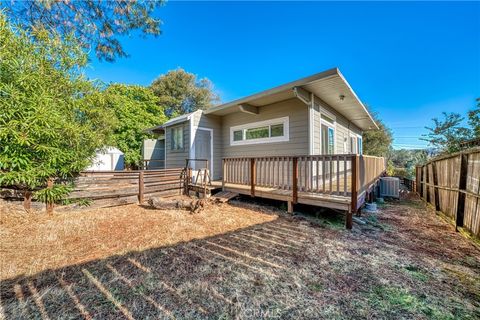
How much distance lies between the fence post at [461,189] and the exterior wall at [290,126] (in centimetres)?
320

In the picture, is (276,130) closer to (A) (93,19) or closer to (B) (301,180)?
(B) (301,180)

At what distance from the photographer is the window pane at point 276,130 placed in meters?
6.70

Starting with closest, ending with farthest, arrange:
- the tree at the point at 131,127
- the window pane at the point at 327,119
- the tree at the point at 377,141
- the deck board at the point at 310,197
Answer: the deck board at the point at 310,197, the window pane at the point at 327,119, the tree at the point at 131,127, the tree at the point at 377,141

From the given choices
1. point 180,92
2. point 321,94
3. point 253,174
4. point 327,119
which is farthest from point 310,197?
point 180,92

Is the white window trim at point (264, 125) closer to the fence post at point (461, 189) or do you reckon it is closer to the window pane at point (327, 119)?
the window pane at point (327, 119)

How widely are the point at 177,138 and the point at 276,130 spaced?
467 centimetres

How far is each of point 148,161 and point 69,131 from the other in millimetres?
8684

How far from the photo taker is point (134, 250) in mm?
3033

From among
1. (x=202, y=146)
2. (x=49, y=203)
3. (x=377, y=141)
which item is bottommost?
(x=49, y=203)

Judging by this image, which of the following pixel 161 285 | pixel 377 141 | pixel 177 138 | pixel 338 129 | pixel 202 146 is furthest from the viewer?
pixel 377 141

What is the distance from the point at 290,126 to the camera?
6418mm

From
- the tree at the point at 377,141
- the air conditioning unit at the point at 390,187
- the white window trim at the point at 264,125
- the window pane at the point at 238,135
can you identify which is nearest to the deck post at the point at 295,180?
the white window trim at the point at 264,125

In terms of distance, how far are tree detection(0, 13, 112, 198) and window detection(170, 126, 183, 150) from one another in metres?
3.90

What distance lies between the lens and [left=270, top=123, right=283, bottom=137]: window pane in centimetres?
670
